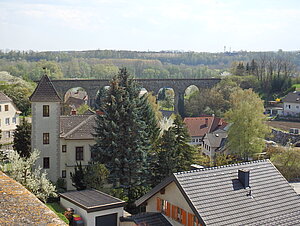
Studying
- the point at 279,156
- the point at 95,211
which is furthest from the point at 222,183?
the point at 279,156

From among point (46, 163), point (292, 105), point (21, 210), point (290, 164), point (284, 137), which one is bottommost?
point (284, 137)

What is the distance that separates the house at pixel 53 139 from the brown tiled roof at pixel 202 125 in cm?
2767

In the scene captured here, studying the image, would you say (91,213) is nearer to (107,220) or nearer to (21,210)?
(107,220)

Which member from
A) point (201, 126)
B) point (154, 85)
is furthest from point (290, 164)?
point (154, 85)

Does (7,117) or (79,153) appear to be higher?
(79,153)

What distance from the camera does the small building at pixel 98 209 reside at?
71.3ft

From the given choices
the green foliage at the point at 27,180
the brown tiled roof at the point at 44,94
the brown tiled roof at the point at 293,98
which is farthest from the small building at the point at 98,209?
the brown tiled roof at the point at 293,98

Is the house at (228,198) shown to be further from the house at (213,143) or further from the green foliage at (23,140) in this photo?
the house at (213,143)

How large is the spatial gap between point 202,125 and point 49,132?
31.4 meters

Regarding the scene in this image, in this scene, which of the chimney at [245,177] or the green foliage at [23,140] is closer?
the chimney at [245,177]

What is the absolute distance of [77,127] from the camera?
3203 cm

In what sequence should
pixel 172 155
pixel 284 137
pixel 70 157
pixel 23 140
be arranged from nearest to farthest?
pixel 172 155 → pixel 70 157 → pixel 23 140 → pixel 284 137

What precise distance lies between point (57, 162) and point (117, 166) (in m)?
4.54

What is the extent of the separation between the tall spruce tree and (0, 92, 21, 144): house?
91.4 ft
